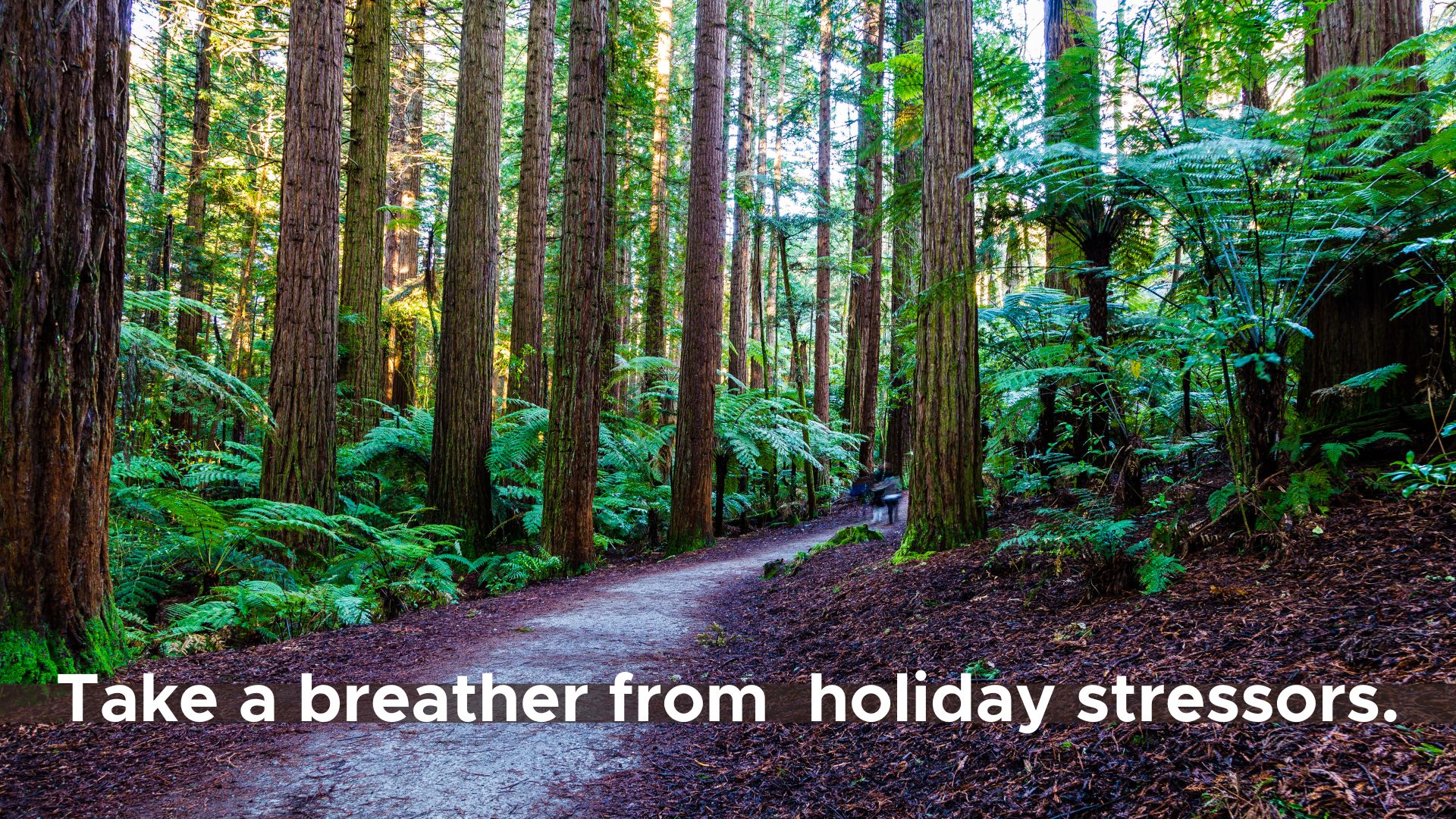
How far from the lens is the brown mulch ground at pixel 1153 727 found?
1.95 m

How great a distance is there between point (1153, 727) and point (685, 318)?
29.7ft

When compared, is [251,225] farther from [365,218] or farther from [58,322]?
[58,322]

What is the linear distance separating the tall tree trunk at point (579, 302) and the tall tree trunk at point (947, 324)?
3668 mm

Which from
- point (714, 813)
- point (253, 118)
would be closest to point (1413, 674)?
point (714, 813)

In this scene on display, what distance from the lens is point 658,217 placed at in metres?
15.8

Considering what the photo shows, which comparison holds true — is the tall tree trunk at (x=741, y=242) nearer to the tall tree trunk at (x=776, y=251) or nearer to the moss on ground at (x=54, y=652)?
the tall tree trunk at (x=776, y=251)

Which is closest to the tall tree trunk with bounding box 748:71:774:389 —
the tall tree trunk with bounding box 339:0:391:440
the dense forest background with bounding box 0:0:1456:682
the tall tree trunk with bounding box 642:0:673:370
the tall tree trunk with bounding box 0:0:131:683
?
the tall tree trunk with bounding box 642:0:673:370

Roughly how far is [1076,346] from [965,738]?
3908 mm

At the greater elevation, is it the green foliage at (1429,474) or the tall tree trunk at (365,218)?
the tall tree trunk at (365,218)

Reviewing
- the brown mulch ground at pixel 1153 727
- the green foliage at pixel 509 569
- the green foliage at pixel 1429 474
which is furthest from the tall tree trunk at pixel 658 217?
the green foliage at pixel 1429 474

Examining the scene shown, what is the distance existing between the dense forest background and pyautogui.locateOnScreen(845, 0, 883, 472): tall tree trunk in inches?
76.4

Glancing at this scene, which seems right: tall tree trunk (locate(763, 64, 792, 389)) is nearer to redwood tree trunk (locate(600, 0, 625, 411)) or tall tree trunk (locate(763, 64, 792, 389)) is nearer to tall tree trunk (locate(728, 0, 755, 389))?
tall tree trunk (locate(728, 0, 755, 389))

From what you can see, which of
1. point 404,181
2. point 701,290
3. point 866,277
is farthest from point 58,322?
point 404,181

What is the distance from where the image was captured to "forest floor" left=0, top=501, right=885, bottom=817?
264 cm
